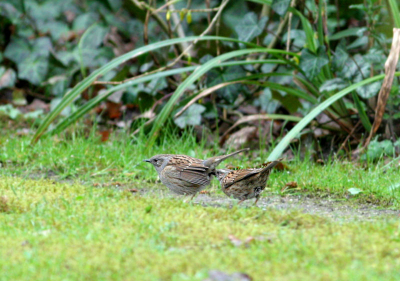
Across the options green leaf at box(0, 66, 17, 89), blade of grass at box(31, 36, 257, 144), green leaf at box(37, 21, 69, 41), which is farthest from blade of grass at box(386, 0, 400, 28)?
green leaf at box(0, 66, 17, 89)

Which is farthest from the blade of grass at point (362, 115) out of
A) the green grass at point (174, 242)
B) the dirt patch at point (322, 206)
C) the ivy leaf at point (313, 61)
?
the green grass at point (174, 242)

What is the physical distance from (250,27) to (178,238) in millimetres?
4498

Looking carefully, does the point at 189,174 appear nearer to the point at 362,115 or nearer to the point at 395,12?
the point at 362,115

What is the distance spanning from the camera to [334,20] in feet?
26.8

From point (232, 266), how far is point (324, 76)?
4436 millimetres

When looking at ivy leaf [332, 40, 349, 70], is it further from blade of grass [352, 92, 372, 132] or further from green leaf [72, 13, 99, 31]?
green leaf [72, 13, 99, 31]

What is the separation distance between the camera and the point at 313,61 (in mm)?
6219

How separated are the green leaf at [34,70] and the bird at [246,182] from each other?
219 inches

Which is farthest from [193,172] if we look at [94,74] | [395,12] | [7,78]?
[7,78]

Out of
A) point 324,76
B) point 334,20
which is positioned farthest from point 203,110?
point 334,20

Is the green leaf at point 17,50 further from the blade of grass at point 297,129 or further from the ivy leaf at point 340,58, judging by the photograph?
the blade of grass at point 297,129

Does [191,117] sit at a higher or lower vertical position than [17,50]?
lower

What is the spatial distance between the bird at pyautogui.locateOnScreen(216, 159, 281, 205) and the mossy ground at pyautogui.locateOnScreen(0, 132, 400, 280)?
435 mm

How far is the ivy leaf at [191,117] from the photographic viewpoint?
6.94 metres
